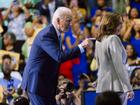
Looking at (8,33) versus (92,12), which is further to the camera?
(92,12)

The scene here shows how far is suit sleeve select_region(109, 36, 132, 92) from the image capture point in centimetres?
661

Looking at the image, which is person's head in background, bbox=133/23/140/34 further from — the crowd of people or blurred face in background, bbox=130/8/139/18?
blurred face in background, bbox=130/8/139/18

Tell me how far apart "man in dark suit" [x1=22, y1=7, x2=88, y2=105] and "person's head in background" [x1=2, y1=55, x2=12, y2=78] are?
13.0ft

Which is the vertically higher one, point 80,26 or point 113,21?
point 113,21

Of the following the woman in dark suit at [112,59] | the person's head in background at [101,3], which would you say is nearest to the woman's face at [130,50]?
the person's head in background at [101,3]

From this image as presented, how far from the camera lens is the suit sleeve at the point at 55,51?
21.4ft

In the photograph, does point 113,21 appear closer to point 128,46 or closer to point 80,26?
point 128,46

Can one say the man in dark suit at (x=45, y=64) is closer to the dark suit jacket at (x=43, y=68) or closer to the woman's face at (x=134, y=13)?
the dark suit jacket at (x=43, y=68)

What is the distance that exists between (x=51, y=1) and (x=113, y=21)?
6.11 m

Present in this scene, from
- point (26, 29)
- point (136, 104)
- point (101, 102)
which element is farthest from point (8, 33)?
point (101, 102)

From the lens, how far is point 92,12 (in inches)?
511

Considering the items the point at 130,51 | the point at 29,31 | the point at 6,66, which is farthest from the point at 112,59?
the point at 29,31

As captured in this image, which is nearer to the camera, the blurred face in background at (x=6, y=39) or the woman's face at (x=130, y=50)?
the woman's face at (x=130, y=50)

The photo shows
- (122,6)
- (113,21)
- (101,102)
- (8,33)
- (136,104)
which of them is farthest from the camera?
(122,6)
